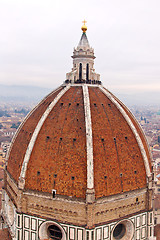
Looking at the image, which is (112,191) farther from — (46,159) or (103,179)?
(46,159)

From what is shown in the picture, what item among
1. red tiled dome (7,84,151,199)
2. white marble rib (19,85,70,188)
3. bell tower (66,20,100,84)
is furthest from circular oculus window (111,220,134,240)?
bell tower (66,20,100,84)

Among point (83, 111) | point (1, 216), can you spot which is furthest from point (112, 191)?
point (1, 216)

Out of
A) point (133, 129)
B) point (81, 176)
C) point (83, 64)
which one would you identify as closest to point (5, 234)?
point (81, 176)

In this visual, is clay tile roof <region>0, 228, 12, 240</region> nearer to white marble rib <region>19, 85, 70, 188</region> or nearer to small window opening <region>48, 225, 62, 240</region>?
small window opening <region>48, 225, 62, 240</region>

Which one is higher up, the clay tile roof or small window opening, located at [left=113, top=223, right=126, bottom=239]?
small window opening, located at [left=113, top=223, right=126, bottom=239]

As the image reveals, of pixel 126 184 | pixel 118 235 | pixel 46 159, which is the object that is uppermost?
pixel 46 159
